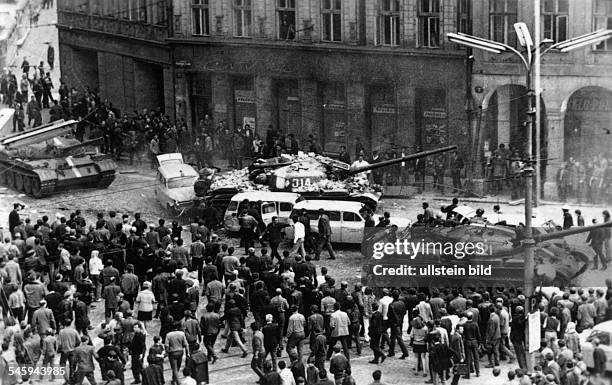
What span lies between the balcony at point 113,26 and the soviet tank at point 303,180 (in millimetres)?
15249

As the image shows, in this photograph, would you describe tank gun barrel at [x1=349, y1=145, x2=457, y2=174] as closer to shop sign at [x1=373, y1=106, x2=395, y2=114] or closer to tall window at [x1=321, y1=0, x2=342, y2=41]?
shop sign at [x1=373, y1=106, x2=395, y2=114]

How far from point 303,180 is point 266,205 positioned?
6.58ft

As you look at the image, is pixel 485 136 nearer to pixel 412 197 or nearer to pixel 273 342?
pixel 412 197

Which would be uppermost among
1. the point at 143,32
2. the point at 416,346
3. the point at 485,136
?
the point at 143,32

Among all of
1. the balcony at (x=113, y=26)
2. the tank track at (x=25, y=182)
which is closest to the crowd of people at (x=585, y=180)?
the tank track at (x=25, y=182)

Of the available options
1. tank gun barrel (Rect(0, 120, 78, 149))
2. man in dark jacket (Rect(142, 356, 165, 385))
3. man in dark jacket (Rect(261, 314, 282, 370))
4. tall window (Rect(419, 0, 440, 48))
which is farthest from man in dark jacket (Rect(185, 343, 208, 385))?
Result: tall window (Rect(419, 0, 440, 48))

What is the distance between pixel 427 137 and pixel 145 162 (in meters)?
11.1

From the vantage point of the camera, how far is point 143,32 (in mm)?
63906

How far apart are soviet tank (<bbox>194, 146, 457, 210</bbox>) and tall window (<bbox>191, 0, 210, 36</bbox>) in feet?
43.8

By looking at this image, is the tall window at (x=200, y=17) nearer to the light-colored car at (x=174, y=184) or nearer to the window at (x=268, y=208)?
the light-colored car at (x=174, y=184)

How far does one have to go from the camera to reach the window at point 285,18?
5800 cm

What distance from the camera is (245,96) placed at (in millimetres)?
59938

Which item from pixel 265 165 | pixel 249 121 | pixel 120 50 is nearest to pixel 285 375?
pixel 265 165

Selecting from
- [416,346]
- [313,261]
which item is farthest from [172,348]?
[313,261]
